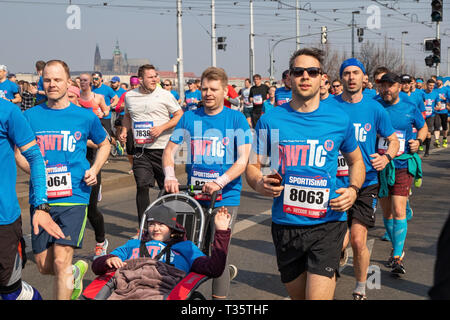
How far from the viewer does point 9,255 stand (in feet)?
12.7

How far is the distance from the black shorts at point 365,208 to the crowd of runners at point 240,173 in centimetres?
1

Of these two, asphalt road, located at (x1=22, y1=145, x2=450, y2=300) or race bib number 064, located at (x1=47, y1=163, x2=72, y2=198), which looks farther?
asphalt road, located at (x1=22, y1=145, x2=450, y2=300)

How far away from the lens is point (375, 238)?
25.2 ft

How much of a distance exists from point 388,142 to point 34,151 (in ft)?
10.6

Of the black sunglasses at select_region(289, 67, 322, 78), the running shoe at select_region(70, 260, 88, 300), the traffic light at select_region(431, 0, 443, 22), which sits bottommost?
the running shoe at select_region(70, 260, 88, 300)

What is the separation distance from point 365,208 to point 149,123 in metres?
3.30

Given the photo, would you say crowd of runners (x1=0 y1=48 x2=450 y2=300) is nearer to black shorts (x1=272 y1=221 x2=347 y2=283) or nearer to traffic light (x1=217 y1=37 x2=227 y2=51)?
black shorts (x1=272 y1=221 x2=347 y2=283)

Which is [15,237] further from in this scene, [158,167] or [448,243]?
[158,167]

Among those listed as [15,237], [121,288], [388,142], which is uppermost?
[388,142]

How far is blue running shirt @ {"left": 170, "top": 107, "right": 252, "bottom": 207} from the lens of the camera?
500cm

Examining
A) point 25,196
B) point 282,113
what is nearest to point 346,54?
point 25,196

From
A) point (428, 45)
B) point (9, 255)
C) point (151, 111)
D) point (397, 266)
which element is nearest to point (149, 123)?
point (151, 111)

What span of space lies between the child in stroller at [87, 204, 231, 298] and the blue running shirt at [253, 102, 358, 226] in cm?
41

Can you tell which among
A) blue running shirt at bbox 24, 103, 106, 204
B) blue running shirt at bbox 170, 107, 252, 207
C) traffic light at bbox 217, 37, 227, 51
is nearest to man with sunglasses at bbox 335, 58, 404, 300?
blue running shirt at bbox 170, 107, 252, 207
